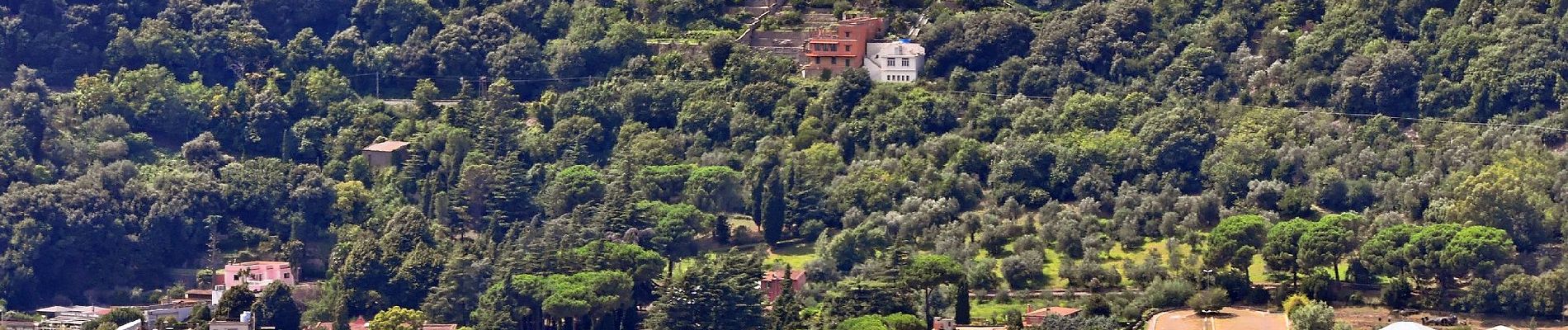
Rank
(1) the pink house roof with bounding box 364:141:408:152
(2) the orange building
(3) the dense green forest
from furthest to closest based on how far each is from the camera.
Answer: (2) the orange building < (1) the pink house roof with bounding box 364:141:408:152 < (3) the dense green forest

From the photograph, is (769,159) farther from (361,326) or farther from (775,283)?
(361,326)

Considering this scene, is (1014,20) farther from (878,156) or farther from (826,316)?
(826,316)

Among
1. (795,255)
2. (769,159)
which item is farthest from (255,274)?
(769,159)

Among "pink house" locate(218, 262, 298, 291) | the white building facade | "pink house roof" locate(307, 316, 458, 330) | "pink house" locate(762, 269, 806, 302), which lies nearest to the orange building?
the white building facade

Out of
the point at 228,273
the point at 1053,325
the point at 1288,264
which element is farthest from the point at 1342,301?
the point at 228,273

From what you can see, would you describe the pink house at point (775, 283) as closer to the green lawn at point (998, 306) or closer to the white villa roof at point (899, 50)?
the green lawn at point (998, 306)

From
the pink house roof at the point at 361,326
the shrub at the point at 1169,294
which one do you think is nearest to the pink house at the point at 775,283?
the pink house roof at the point at 361,326

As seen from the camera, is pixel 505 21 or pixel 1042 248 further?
pixel 505 21

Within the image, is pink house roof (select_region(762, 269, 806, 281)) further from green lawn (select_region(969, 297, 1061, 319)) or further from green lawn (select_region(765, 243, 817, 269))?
green lawn (select_region(969, 297, 1061, 319))
